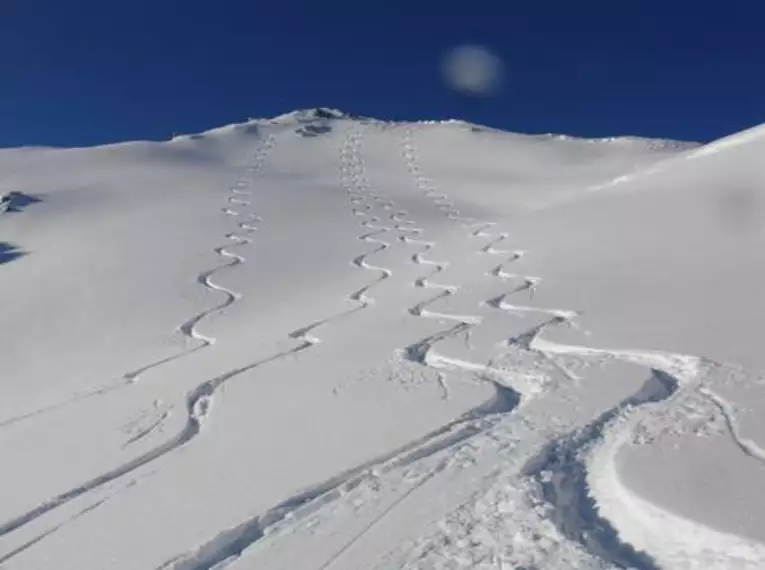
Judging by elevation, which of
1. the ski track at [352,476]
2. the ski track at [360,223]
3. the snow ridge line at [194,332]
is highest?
the ski track at [352,476]

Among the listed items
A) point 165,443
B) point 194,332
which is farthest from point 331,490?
point 194,332

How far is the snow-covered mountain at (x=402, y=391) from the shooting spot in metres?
3.15

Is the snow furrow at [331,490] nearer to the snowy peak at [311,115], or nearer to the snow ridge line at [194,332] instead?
the snow ridge line at [194,332]

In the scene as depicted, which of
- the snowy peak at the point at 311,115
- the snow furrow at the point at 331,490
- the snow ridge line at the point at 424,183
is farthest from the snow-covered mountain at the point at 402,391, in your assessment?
the snowy peak at the point at 311,115

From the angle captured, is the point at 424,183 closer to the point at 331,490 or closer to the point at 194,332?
the point at 194,332

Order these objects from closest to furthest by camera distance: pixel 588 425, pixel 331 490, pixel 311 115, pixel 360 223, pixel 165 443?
pixel 331 490, pixel 588 425, pixel 165 443, pixel 360 223, pixel 311 115

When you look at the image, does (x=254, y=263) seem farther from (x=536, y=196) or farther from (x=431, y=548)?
(x=536, y=196)

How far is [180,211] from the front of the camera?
17.8m

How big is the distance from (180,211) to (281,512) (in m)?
15.1

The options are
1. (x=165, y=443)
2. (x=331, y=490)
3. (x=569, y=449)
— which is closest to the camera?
(x=331, y=490)

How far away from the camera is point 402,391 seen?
5.16m

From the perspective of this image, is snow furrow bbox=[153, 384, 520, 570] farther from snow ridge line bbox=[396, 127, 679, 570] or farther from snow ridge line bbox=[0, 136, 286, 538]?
snow ridge line bbox=[0, 136, 286, 538]

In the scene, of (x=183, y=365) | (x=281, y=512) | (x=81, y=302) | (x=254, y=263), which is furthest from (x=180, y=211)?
(x=281, y=512)

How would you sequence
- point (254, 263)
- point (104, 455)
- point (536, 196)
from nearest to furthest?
point (104, 455) → point (254, 263) → point (536, 196)
